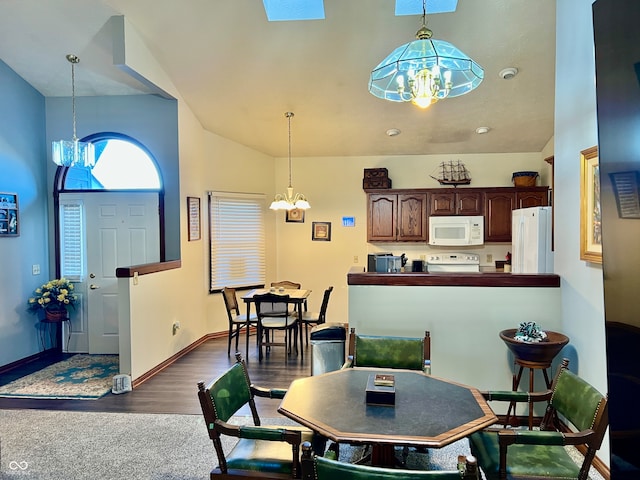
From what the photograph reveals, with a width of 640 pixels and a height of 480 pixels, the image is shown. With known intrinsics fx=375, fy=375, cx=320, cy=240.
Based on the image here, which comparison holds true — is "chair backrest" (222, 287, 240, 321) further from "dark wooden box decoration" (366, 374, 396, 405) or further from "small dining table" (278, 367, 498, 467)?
"dark wooden box decoration" (366, 374, 396, 405)

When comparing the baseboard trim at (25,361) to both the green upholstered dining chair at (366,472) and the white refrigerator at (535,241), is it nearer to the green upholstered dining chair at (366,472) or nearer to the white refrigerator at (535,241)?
the green upholstered dining chair at (366,472)

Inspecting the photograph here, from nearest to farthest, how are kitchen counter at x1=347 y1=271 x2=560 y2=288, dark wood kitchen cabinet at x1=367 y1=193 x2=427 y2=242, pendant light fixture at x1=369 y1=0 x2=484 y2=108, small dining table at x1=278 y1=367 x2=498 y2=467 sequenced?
1. small dining table at x1=278 y1=367 x2=498 y2=467
2. pendant light fixture at x1=369 y1=0 x2=484 y2=108
3. kitchen counter at x1=347 y1=271 x2=560 y2=288
4. dark wood kitchen cabinet at x1=367 y1=193 x2=427 y2=242

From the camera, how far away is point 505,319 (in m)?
3.12

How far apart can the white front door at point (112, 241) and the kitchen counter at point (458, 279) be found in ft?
9.98

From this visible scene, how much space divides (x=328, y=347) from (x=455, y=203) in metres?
3.43

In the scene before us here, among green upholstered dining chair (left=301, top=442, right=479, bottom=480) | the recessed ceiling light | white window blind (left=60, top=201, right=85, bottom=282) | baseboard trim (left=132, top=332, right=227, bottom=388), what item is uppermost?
the recessed ceiling light

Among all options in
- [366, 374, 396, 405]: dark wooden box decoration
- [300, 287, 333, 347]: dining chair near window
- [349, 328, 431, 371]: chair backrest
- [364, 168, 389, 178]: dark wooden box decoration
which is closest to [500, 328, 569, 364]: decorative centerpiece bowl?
[349, 328, 431, 371]: chair backrest

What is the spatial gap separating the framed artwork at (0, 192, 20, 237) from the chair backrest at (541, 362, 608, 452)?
553cm

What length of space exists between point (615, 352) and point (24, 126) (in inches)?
239

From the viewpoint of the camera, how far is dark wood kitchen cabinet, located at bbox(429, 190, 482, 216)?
570cm

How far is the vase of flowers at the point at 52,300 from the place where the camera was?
181 inches

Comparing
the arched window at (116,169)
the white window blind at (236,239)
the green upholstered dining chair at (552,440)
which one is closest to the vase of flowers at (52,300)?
the arched window at (116,169)

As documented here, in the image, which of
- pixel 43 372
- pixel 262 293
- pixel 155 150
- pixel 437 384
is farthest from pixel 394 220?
pixel 43 372

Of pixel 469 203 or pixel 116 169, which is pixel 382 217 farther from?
pixel 116 169
